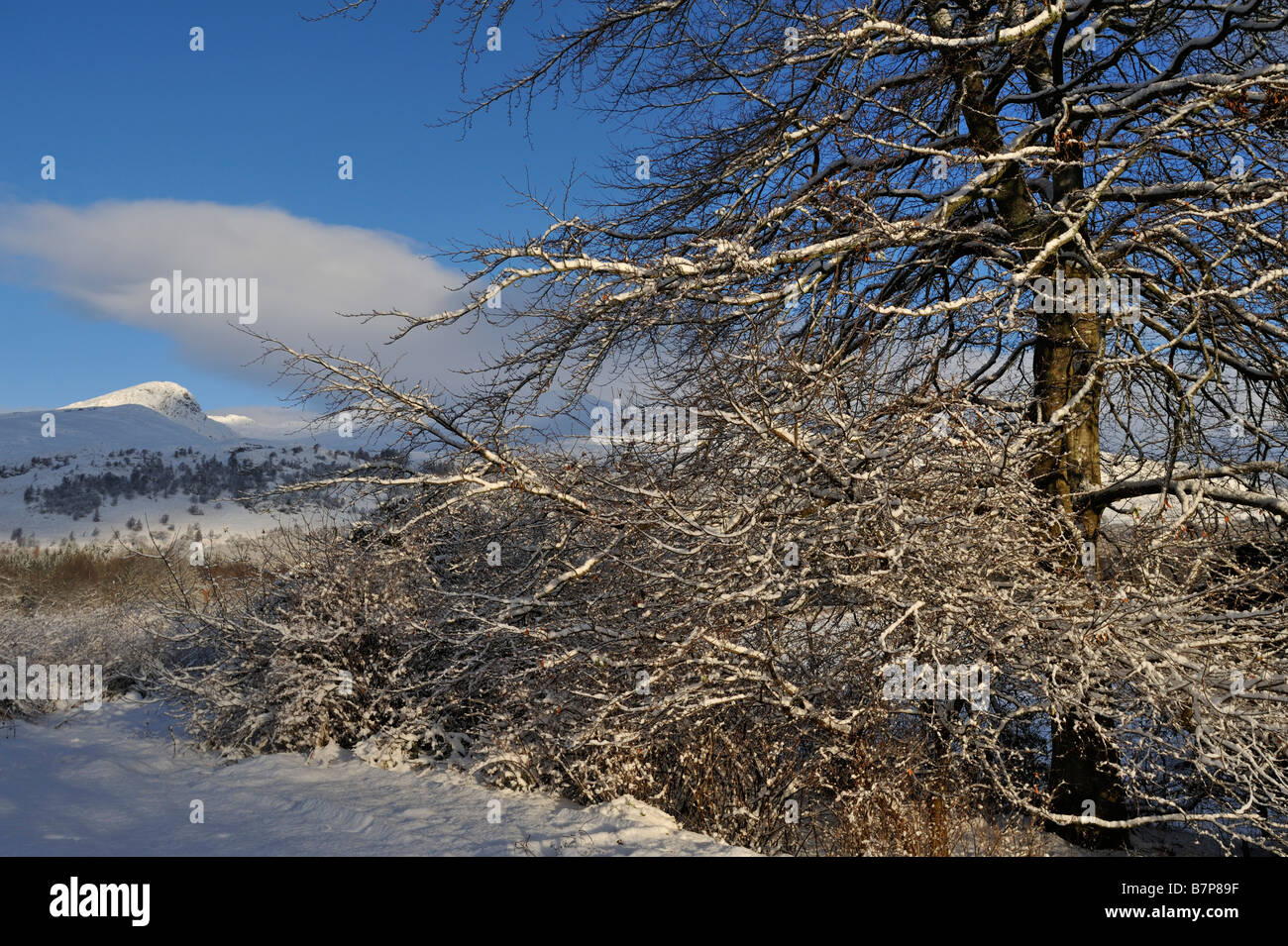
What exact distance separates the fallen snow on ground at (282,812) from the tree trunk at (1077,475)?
3782 millimetres

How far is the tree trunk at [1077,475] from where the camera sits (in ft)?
22.5

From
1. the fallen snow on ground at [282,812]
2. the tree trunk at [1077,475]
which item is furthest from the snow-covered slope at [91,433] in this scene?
the tree trunk at [1077,475]

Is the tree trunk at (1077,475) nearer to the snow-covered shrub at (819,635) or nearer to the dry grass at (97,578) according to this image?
the snow-covered shrub at (819,635)

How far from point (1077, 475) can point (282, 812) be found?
271 inches

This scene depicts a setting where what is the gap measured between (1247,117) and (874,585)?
415 centimetres

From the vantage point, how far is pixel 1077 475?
705 centimetres

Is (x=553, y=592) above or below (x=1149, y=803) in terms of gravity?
above

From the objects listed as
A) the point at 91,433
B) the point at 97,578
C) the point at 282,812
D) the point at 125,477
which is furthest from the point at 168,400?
the point at 282,812

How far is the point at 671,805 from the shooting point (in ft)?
20.0

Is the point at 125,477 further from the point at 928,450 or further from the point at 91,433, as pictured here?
the point at 928,450

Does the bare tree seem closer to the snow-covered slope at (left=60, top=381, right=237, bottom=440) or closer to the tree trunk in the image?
the tree trunk

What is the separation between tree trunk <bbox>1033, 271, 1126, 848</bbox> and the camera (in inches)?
270
